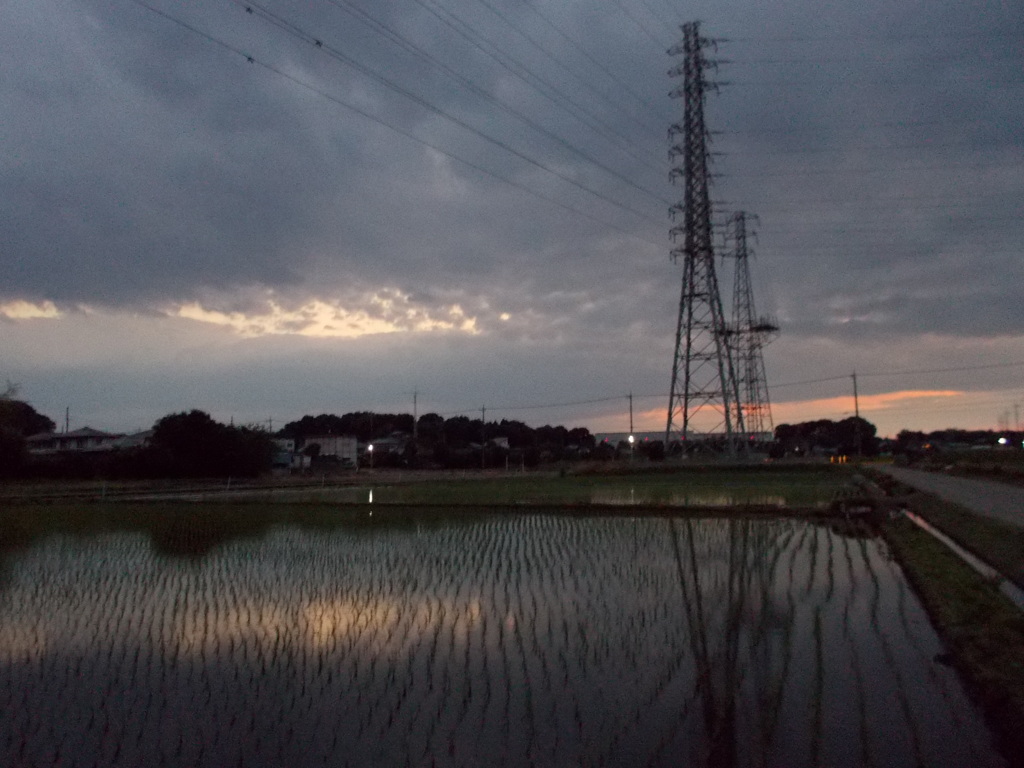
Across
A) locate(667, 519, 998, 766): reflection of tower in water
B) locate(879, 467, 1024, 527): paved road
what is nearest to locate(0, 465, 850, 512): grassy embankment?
locate(879, 467, 1024, 527): paved road

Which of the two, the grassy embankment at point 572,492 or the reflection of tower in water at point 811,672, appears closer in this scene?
the reflection of tower in water at point 811,672

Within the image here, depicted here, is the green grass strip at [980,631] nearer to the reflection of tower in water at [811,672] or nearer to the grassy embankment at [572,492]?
the reflection of tower in water at [811,672]

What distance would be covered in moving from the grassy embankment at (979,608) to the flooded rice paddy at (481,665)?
0.21 meters

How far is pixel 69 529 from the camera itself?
2092 cm

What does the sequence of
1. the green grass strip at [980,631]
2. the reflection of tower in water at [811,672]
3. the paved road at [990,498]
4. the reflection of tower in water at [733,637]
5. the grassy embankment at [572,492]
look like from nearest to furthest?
the reflection of tower in water at [811,672], the reflection of tower in water at [733,637], the green grass strip at [980,631], the paved road at [990,498], the grassy embankment at [572,492]

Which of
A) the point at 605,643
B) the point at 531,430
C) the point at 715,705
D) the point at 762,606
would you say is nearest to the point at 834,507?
the point at 762,606

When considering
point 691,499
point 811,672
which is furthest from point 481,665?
point 691,499

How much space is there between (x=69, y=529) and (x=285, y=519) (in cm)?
538

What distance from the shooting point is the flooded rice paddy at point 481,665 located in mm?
→ 5320

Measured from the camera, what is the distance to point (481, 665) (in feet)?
23.8

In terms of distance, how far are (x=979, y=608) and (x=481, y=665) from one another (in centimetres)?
555

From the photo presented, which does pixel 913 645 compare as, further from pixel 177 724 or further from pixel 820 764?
pixel 177 724

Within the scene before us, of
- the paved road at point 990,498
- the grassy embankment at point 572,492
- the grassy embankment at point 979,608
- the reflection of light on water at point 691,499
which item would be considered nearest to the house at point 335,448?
the grassy embankment at point 572,492

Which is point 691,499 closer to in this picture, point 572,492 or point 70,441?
point 572,492
